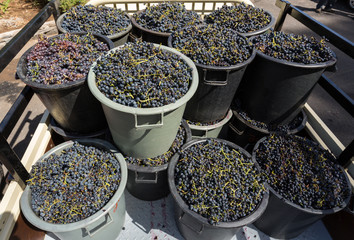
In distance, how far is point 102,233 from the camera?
2387 millimetres

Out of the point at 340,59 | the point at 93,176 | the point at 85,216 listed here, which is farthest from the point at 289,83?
the point at 340,59

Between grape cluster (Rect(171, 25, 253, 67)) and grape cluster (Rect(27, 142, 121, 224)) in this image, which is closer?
grape cluster (Rect(27, 142, 121, 224))

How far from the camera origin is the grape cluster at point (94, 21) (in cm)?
328

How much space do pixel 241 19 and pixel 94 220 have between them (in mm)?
3336

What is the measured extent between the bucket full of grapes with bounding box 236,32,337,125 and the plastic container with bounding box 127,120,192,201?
1.11 m

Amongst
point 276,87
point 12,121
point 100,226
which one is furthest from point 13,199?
point 276,87

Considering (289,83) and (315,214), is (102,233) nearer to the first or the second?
(315,214)

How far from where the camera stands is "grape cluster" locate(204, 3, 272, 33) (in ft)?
11.0

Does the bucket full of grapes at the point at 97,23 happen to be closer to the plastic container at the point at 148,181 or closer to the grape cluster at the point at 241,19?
the grape cluster at the point at 241,19

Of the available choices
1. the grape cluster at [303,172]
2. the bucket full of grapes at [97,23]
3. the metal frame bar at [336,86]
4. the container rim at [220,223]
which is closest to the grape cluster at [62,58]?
the bucket full of grapes at [97,23]

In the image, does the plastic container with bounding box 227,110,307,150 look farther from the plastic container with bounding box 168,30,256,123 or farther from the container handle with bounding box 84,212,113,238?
→ the container handle with bounding box 84,212,113,238

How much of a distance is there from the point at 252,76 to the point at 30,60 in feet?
9.05

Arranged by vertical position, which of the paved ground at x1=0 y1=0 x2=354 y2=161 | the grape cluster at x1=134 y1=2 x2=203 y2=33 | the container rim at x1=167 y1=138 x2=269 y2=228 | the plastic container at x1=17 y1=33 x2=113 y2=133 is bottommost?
the paved ground at x1=0 y1=0 x2=354 y2=161

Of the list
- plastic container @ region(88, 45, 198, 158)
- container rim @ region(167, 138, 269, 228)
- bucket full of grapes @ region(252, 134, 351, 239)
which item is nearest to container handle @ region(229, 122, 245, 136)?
bucket full of grapes @ region(252, 134, 351, 239)
